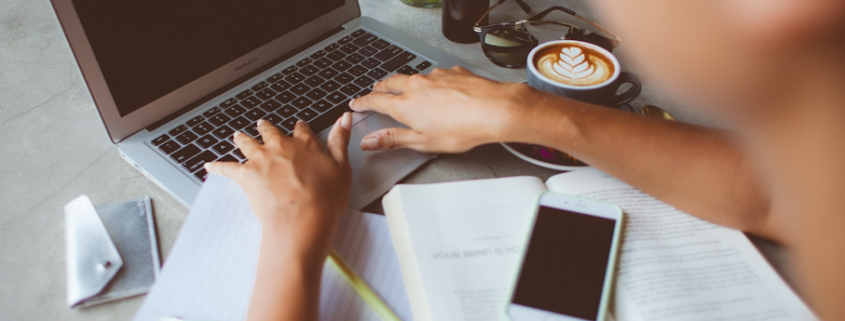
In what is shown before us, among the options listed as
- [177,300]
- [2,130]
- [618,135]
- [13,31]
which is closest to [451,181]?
[618,135]

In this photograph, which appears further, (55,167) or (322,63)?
(322,63)

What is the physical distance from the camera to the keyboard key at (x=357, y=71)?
0.81 meters

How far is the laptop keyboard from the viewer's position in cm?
66

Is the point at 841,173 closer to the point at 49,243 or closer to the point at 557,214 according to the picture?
the point at 557,214

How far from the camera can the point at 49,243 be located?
570mm

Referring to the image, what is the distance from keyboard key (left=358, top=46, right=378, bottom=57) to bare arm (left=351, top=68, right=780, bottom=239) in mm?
251

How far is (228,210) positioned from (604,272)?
0.42 meters

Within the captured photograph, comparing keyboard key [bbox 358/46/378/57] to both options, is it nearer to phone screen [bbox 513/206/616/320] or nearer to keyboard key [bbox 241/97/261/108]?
keyboard key [bbox 241/97/261/108]

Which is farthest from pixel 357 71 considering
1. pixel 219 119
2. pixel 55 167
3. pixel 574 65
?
pixel 55 167

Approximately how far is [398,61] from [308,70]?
0.50 ft

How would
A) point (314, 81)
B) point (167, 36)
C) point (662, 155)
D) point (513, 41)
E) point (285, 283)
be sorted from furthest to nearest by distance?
point (513, 41), point (314, 81), point (167, 36), point (662, 155), point (285, 283)

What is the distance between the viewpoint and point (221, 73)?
750 millimetres

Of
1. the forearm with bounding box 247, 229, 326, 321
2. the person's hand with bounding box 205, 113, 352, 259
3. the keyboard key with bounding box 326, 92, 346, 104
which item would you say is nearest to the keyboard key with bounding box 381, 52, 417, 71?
the keyboard key with bounding box 326, 92, 346, 104

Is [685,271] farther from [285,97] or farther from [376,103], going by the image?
[285,97]
